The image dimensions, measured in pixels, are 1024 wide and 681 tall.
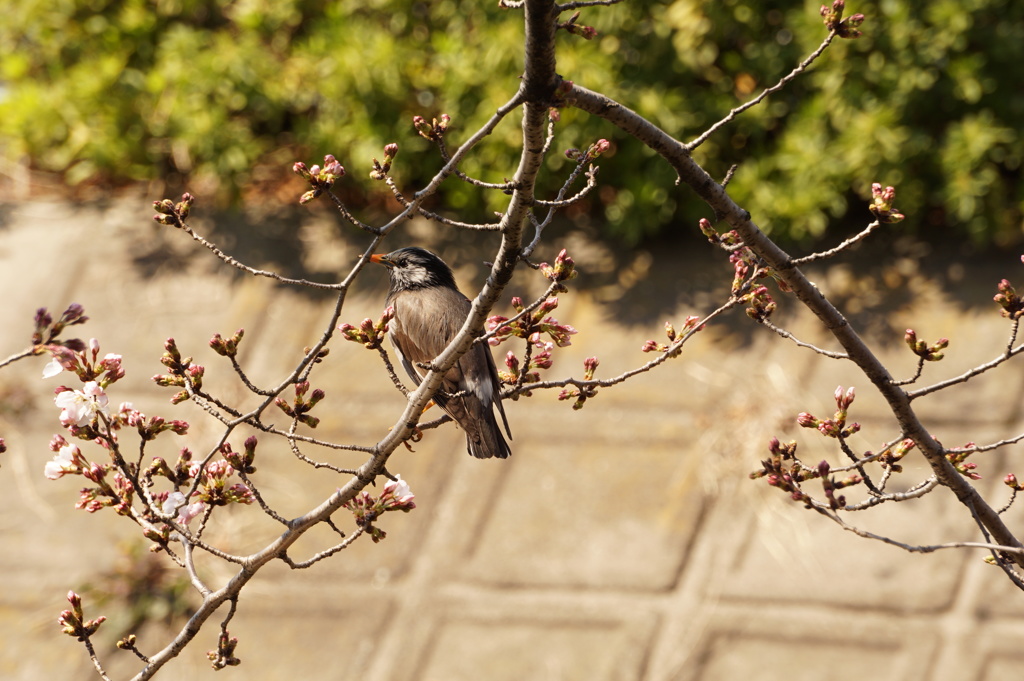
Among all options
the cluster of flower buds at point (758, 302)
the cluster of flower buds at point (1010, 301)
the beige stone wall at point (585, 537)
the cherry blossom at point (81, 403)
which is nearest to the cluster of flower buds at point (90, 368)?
the cherry blossom at point (81, 403)

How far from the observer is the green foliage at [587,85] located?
5406 millimetres

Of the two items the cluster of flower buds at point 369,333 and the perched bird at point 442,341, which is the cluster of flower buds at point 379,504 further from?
the perched bird at point 442,341

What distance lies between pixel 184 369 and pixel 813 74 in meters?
4.38

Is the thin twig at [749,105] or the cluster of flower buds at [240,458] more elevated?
the thin twig at [749,105]

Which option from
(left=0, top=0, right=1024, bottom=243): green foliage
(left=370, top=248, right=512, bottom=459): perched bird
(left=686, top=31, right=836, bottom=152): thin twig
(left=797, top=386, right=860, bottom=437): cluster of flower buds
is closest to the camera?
(left=686, top=31, right=836, bottom=152): thin twig

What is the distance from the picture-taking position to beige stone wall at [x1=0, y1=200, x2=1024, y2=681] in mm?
4297

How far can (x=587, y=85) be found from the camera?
18.4ft

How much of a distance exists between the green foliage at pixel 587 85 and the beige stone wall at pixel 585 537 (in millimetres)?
574

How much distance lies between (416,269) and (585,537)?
1613 millimetres

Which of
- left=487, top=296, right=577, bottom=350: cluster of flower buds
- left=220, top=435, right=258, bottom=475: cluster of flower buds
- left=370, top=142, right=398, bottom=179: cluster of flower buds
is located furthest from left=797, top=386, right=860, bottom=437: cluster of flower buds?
left=220, top=435, right=258, bottom=475: cluster of flower buds

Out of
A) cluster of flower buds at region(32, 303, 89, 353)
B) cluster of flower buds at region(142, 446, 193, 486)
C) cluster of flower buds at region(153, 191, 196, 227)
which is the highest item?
cluster of flower buds at region(153, 191, 196, 227)

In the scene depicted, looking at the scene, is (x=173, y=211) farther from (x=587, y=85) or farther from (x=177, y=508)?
(x=587, y=85)

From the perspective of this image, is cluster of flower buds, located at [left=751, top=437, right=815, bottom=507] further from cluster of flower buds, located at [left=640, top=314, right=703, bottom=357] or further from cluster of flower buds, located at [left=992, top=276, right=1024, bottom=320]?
cluster of flower buds, located at [left=992, top=276, right=1024, bottom=320]

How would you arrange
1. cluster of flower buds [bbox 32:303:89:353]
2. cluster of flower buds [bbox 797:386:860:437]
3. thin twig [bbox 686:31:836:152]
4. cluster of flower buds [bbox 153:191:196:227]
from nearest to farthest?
cluster of flower buds [bbox 32:303:89:353] → thin twig [bbox 686:31:836:152] → cluster of flower buds [bbox 153:191:196:227] → cluster of flower buds [bbox 797:386:860:437]
